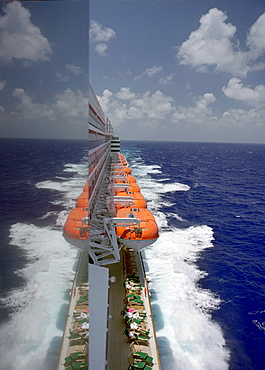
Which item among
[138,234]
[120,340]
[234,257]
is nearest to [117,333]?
[120,340]

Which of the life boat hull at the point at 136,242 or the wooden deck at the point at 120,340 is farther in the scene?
the life boat hull at the point at 136,242

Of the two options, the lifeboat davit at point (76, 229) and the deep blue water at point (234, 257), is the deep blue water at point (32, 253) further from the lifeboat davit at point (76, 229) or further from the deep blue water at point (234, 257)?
the deep blue water at point (234, 257)

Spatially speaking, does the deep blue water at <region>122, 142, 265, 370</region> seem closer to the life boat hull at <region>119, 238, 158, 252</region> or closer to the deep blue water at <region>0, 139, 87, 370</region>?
the life boat hull at <region>119, 238, 158, 252</region>

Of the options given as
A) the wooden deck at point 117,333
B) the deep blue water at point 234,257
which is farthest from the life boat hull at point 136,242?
the deep blue water at point 234,257

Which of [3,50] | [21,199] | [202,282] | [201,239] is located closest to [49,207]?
[21,199]

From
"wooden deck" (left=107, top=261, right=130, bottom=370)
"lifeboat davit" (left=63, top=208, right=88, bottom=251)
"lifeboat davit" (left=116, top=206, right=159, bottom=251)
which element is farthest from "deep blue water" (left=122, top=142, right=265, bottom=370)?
"lifeboat davit" (left=63, top=208, right=88, bottom=251)

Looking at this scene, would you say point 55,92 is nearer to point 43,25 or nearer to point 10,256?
point 43,25
